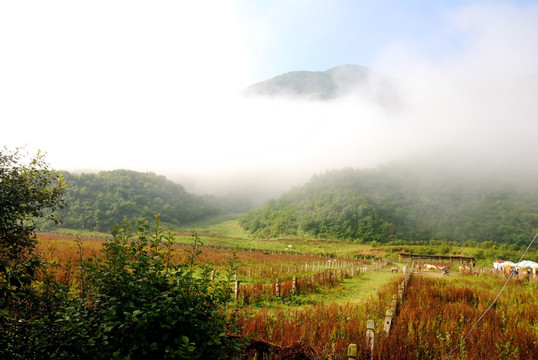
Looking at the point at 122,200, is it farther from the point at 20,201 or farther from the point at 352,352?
the point at 352,352

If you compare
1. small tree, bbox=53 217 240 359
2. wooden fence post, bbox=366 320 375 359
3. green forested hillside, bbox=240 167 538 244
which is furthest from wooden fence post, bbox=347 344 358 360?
green forested hillside, bbox=240 167 538 244

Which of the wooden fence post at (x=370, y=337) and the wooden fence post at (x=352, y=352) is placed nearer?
the wooden fence post at (x=352, y=352)

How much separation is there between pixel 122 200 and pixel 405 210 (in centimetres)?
12730

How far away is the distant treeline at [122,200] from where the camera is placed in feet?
359

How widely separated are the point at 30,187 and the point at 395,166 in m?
182

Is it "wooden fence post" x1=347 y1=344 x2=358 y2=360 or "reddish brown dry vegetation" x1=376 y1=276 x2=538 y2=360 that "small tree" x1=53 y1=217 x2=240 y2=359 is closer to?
"wooden fence post" x1=347 y1=344 x2=358 y2=360

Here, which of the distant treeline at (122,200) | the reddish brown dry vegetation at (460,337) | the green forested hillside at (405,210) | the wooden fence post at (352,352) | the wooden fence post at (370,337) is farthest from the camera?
the distant treeline at (122,200)

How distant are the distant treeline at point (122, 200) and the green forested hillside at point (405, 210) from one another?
41637 millimetres

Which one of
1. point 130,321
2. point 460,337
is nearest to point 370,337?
point 460,337

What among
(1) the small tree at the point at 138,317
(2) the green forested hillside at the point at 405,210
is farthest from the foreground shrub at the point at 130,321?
(2) the green forested hillside at the point at 405,210

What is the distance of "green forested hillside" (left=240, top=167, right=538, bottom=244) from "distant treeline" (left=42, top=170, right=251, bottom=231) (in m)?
41.6

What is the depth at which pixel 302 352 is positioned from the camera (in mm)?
5309

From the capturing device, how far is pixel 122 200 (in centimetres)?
12812

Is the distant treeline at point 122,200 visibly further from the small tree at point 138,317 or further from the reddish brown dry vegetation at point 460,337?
the small tree at point 138,317
